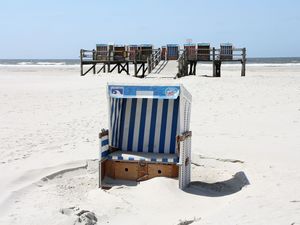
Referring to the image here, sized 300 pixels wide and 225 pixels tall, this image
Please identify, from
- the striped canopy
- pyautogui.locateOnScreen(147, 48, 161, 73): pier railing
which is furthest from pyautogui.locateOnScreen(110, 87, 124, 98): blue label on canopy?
pyautogui.locateOnScreen(147, 48, 161, 73): pier railing

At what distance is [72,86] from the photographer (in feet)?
67.7

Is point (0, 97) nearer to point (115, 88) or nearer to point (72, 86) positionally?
point (72, 86)

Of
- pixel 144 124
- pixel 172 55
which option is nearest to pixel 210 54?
pixel 172 55

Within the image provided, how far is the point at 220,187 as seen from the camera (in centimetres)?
646

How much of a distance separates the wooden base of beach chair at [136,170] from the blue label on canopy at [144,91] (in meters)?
0.89

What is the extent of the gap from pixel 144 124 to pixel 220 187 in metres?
1.38

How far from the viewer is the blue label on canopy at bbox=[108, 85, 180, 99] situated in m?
6.15

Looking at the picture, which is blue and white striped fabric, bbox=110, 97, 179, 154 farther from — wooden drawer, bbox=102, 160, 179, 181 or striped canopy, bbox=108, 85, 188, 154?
wooden drawer, bbox=102, 160, 179, 181

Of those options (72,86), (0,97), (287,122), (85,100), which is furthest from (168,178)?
(72,86)

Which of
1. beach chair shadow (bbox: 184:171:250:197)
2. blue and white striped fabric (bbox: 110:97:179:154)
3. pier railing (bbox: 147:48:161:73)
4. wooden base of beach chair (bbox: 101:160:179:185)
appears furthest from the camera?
pier railing (bbox: 147:48:161:73)

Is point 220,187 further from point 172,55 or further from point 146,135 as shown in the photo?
point 172,55

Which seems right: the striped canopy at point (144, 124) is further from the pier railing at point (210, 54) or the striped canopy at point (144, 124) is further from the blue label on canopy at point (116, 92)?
the pier railing at point (210, 54)

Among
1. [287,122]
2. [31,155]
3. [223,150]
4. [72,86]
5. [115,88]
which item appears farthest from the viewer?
[72,86]

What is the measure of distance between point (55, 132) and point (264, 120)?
16.1ft
